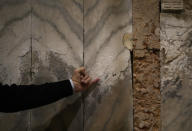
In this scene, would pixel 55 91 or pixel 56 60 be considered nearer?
pixel 55 91

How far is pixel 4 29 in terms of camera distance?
111 centimetres

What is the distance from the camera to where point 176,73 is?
3.81 feet

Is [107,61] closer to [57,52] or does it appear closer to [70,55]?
[70,55]

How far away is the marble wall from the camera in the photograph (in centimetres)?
112

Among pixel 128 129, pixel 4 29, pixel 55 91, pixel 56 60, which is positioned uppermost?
pixel 4 29

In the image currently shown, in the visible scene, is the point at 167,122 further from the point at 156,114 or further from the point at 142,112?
the point at 142,112

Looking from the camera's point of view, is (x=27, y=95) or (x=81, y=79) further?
(x=81, y=79)

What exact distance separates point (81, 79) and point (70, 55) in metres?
0.23

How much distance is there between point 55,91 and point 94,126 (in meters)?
0.47

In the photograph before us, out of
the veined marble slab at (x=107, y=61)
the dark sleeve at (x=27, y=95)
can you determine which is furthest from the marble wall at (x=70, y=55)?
the dark sleeve at (x=27, y=95)

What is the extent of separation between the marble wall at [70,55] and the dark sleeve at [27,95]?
200mm

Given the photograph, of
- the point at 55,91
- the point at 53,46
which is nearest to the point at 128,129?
the point at 55,91

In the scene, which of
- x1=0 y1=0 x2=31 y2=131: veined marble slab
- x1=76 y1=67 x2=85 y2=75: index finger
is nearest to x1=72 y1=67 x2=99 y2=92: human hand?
x1=76 y1=67 x2=85 y2=75: index finger

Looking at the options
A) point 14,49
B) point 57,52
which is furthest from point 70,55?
point 14,49
